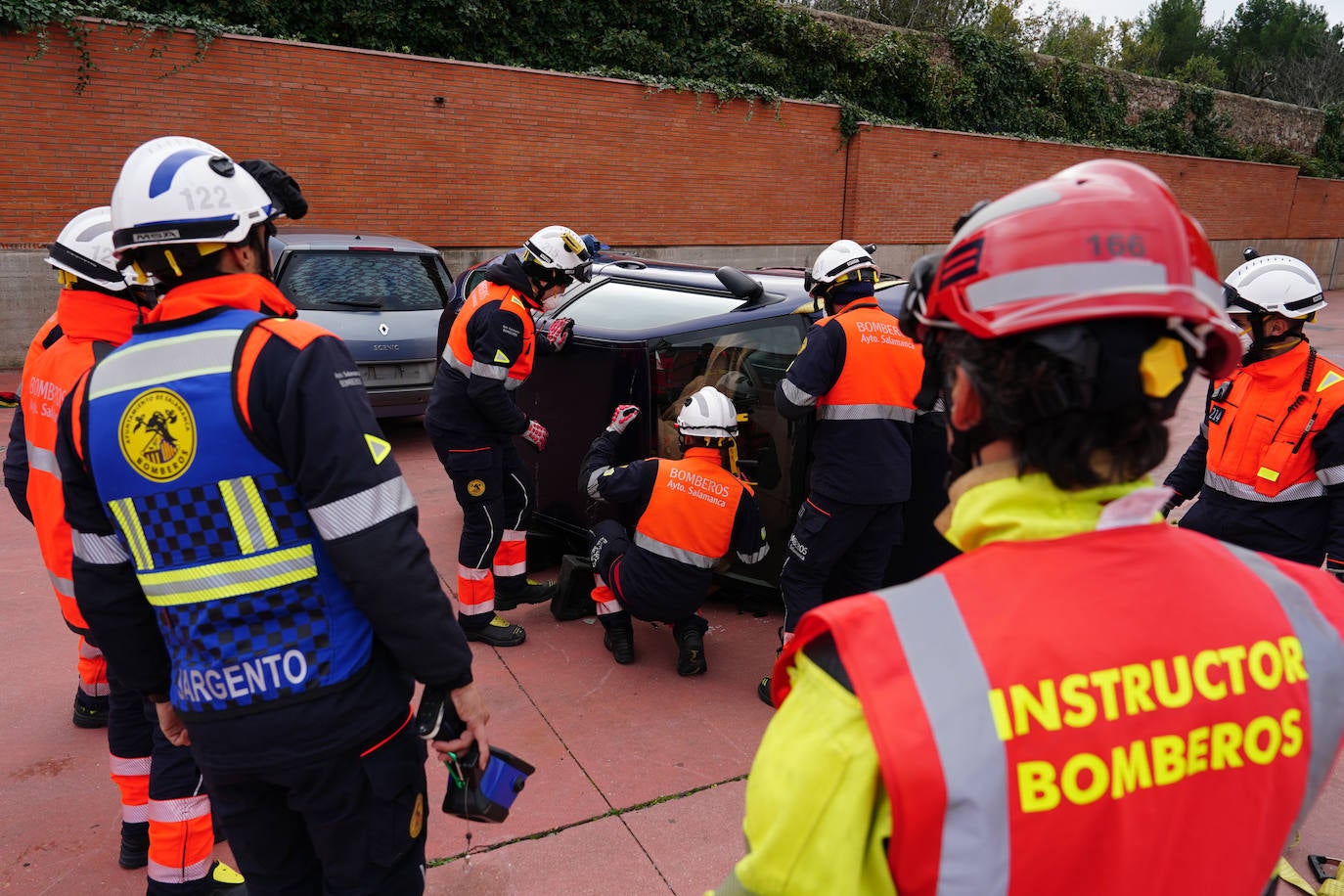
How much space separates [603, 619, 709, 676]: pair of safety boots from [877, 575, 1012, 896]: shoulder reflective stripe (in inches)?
129

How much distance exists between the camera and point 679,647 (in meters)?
4.23

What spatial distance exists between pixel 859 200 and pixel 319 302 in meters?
13.0

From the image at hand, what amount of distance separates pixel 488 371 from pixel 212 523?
2609mm

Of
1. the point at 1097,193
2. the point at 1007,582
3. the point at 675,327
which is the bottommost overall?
the point at 675,327

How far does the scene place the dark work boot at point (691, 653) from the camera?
4.16 meters

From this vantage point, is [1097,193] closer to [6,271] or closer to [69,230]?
[69,230]

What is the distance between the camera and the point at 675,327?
4.60m

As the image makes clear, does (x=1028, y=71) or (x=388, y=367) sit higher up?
(x=1028, y=71)

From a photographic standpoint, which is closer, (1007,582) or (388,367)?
(1007,582)

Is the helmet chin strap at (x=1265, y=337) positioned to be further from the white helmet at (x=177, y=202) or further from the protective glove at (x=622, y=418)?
the white helmet at (x=177, y=202)

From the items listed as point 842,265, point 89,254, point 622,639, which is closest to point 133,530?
point 89,254

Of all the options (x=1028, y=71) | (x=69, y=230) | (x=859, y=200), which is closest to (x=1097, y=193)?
(x=69, y=230)

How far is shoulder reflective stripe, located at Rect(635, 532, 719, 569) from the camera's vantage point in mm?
4043

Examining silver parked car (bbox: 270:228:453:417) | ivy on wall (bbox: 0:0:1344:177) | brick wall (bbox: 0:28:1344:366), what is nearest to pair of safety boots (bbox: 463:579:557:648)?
silver parked car (bbox: 270:228:453:417)
